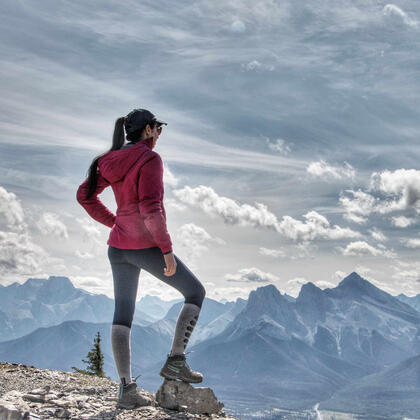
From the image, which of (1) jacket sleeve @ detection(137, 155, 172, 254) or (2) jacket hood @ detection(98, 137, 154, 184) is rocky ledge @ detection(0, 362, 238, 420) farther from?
(2) jacket hood @ detection(98, 137, 154, 184)

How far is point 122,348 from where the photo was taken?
8.00m

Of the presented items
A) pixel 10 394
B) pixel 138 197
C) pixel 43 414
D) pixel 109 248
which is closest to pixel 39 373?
pixel 10 394

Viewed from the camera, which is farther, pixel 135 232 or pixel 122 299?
pixel 122 299

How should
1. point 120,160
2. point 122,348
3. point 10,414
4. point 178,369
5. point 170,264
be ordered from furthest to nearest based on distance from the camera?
1. point 178,369
2. point 122,348
3. point 120,160
4. point 170,264
5. point 10,414

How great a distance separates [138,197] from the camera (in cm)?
769

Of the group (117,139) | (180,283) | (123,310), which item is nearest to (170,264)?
(180,283)

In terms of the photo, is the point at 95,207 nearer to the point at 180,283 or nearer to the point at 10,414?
the point at 180,283

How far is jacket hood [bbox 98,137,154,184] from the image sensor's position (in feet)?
25.1

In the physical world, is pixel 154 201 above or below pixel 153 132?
below

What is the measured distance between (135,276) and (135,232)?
2.85 feet

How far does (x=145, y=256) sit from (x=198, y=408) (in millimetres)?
3003

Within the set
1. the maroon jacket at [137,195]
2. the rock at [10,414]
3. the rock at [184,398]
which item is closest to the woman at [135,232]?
the maroon jacket at [137,195]

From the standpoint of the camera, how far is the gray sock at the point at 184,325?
26.4ft

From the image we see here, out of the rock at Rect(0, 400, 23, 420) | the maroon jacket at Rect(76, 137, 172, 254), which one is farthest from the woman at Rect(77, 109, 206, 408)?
the rock at Rect(0, 400, 23, 420)
